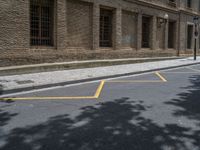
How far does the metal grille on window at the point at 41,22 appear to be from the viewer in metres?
15.3

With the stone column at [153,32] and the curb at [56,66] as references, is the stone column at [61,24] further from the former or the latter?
the stone column at [153,32]

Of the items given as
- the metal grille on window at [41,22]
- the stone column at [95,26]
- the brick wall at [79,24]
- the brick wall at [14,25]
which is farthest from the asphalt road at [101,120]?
the stone column at [95,26]

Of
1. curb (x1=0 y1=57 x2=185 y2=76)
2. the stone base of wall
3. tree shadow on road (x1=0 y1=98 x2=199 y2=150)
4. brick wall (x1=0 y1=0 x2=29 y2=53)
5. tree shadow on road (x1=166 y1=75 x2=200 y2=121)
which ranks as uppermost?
brick wall (x1=0 y1=0 x2=29 y2=53)

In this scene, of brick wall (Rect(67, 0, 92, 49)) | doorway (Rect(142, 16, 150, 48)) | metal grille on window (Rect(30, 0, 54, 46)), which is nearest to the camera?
metal grille on window (Rect(30, 0, 54, 46))

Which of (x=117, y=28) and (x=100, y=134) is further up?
(x=117, y=28)

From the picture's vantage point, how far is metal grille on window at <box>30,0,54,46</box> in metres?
15.3

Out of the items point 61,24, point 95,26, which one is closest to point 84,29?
point 95,26

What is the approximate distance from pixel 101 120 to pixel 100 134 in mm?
952

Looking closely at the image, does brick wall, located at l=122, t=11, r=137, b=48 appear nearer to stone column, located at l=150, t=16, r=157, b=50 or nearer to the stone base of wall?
the stone base of wall

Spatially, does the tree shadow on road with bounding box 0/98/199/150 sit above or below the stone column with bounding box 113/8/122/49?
below

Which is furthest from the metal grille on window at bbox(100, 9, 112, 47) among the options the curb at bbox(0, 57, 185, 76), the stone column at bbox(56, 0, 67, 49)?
the stone column at bbox(56, 0, 67, 49)

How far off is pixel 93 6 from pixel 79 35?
2.14 meters

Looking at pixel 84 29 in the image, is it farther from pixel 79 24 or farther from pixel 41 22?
pixel 41 22

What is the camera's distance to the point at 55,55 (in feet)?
52.9
